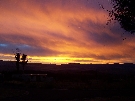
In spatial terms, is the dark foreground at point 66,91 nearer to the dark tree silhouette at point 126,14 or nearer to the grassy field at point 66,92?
the grassy field at point 66,92

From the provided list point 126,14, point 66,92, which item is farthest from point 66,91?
point 126,14

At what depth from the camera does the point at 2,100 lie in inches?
1168

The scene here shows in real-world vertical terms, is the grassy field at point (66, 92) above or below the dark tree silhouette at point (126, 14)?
below

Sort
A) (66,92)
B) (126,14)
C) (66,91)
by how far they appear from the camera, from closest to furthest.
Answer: (126,14) → (66,92) → (66,91)

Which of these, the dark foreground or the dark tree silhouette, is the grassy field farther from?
the dark tree silhouette

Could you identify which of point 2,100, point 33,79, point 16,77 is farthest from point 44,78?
point 2,100

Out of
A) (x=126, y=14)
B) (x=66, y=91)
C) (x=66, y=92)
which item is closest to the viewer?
(x=126, y=14)

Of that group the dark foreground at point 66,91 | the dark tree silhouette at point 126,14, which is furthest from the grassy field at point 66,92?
the dark tree silhouette at point 126,14

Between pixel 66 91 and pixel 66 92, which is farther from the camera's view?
pixel 66 91

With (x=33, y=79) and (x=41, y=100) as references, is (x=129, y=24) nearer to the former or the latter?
(x=41, y=100)

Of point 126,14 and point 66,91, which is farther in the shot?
point 66,91

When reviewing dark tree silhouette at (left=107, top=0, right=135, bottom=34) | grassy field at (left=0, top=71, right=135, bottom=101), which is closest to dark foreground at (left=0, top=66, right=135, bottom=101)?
grassy field at (left=0, top=71, right=135, bottom=101)

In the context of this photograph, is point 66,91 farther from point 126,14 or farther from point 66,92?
point 126,14

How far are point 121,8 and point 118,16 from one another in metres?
0.75
